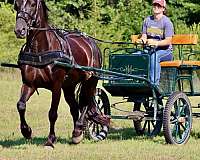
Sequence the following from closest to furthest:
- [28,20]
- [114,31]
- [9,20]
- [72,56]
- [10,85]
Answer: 1. [28,20]
2. [72,56]
3. [10,85]
4. [9,20]
5. [114,31]

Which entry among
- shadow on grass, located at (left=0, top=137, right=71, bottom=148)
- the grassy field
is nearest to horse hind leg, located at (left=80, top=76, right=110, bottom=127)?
the grassy field

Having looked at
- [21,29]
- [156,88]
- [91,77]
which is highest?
[21,29]

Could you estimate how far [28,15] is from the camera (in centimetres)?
936

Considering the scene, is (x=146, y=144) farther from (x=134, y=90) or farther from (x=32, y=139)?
(x=32, y=139)

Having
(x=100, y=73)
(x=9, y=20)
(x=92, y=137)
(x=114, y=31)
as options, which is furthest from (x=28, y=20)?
(x=114, y=31)

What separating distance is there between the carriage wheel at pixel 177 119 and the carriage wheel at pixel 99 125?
108 centimetres

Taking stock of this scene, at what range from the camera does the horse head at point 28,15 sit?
9164mm

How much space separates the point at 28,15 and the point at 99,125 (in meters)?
2.62

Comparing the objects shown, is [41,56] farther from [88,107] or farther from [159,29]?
[159,29]

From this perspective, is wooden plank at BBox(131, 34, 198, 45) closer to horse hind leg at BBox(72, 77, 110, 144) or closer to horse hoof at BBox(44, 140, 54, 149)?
horse hind leg at BBox(72, 77, 110, 144)

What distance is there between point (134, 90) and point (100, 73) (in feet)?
2.01

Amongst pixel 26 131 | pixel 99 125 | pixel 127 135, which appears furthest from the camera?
pixel 127 135

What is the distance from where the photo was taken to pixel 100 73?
10.6 m

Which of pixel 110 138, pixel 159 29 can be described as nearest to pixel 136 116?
pixel 110 138
